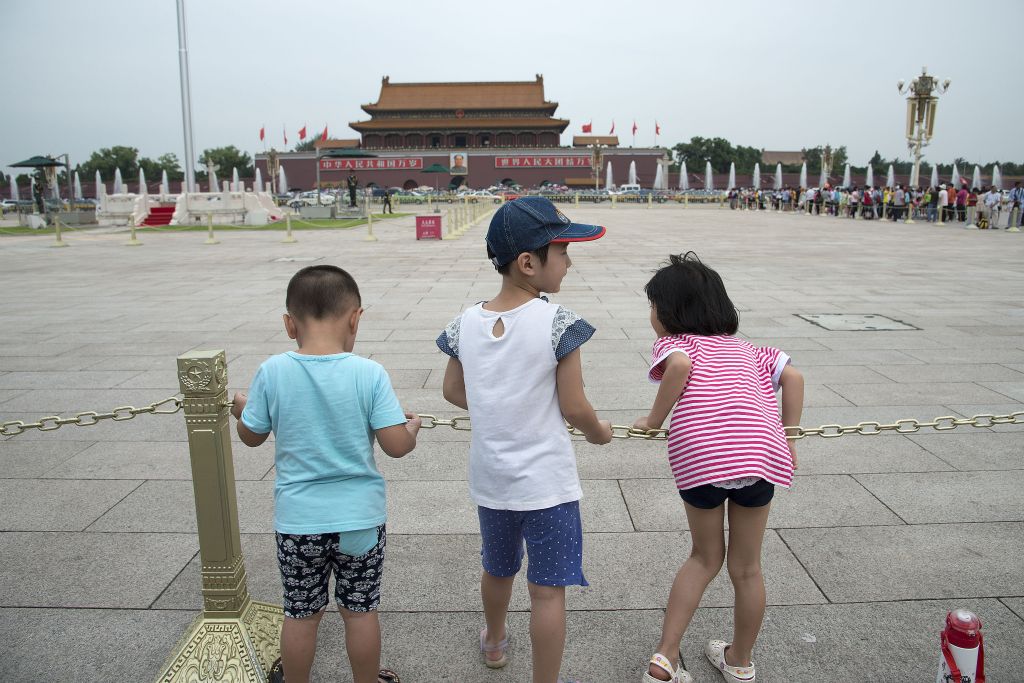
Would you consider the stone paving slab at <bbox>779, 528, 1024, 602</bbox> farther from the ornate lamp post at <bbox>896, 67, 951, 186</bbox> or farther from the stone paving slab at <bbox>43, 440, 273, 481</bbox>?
the ornate lamp post at <bbox>896, 67, 951, 186</bbox>

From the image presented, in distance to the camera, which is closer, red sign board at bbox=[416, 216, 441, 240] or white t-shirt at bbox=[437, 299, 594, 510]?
white t-shirt at bbox=[437, 299, 594, 510]

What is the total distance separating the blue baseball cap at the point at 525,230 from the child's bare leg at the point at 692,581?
0.87m

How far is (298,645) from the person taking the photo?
2.02 metres

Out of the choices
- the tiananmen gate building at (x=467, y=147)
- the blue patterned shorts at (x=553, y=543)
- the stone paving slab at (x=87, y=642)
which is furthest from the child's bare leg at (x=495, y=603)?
the tiananmen gate building at (x=467, y=147)

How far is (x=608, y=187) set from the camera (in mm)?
59344

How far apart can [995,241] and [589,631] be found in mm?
19417

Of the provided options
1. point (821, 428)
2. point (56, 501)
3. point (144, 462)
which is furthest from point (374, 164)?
point (821, 428)

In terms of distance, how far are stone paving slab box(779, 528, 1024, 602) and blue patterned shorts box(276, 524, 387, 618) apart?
5.33ft

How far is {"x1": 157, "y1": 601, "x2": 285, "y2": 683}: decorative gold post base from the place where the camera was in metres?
2.18

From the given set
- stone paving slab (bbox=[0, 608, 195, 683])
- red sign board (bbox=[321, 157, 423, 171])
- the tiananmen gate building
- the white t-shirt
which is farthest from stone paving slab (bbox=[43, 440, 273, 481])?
red sign board (bbox=[321, 157, 423, 171])

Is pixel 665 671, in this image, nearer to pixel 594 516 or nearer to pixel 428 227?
pixel 594 516

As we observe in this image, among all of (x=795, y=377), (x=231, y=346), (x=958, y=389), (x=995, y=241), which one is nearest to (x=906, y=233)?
(x=995, y=241)

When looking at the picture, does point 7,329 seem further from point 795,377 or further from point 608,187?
point 608,187

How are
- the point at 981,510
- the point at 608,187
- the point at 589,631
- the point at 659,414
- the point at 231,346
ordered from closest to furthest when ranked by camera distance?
the point at 659,414
the point at 589,631
the point at 981,510
the point at 231,346
the point at 608,187
